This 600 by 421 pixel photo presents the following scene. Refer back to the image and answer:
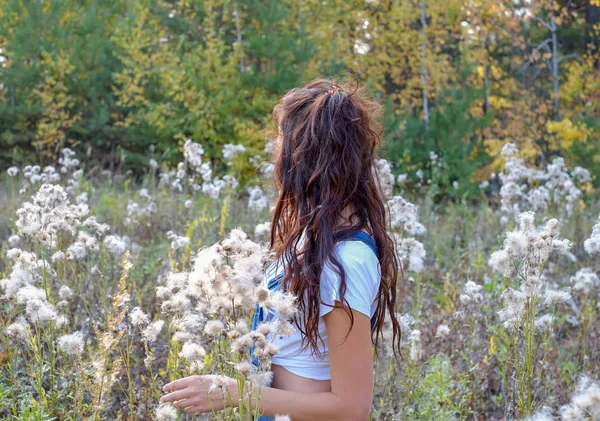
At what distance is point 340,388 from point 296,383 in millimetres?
214

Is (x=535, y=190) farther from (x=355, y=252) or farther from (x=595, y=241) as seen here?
(x=355, y=252)

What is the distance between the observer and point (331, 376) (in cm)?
191

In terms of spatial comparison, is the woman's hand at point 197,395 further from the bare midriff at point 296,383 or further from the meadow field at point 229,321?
the bare midriff at point 296,383

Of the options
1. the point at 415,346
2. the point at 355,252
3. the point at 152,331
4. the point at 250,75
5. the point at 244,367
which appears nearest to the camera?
the point at 244,367

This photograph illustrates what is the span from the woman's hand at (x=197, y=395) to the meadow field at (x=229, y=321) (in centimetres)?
6

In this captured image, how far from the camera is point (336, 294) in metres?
1.88

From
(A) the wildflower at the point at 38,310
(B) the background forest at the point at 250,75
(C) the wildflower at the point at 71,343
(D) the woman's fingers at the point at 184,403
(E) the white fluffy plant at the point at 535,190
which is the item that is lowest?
(D) the woman's fingers at the point at 184,403

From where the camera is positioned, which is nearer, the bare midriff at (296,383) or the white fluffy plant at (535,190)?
the bare midriff at (296,383)

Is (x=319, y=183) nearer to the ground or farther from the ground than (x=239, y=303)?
farther from the ground

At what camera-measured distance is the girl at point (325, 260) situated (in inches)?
74.2

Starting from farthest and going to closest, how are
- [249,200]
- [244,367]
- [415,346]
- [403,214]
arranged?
[249,200] → [403,214] → [415,346] → [244,367]

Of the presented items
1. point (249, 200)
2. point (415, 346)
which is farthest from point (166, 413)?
point (249, 200)

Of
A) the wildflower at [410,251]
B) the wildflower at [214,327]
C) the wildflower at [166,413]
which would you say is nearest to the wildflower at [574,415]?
the wildflower at [214,327]

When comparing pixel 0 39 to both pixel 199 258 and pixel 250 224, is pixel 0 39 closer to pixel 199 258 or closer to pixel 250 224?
pixel 250 224
